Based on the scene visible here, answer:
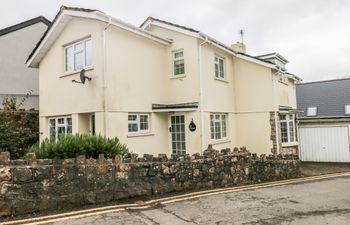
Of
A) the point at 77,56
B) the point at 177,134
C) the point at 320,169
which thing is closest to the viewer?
the point at 77,56

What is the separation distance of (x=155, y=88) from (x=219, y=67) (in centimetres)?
392

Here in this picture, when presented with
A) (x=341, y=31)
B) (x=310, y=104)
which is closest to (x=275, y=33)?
(x=341, y=31)

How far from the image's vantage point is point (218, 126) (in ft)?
51.6

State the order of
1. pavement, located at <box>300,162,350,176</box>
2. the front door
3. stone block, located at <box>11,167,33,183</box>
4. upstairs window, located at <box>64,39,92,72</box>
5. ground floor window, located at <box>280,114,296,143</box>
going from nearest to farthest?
stone block, located at <box>11,167,33,183</box> < upstairs window, located at <box>64,39,92,72</box> < the front door < pavement, located at <box>300,162,350,176</box> < ground floor window, located at <box>280,114,296,143</box>

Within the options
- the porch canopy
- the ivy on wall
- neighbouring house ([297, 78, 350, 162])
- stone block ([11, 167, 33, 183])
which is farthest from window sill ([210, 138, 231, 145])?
stone block ([11, 167, 33, 183])

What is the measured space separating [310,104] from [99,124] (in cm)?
1768

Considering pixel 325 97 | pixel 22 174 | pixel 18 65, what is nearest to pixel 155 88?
pixel 22 174

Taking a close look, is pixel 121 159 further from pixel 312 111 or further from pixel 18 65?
pixel 312 111

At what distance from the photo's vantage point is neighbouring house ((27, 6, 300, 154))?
12.8 metres

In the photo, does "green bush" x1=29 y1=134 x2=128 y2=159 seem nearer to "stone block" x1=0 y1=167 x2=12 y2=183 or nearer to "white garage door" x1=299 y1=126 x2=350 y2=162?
"stone block" x1=0 y1=167 x2=12 y2=183

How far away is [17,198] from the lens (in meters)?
6.27

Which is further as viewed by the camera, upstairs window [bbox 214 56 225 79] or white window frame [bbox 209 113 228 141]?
upstairs window [bbox 214 56 225 79]

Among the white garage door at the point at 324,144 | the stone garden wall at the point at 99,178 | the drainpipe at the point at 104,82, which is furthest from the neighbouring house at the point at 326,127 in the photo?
the drainpipe at the point at 104,82

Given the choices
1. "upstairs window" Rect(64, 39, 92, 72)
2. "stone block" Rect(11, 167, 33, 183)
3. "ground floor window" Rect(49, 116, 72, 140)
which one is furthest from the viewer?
"ground floor window" Rect(49, 116, 72, 140)
